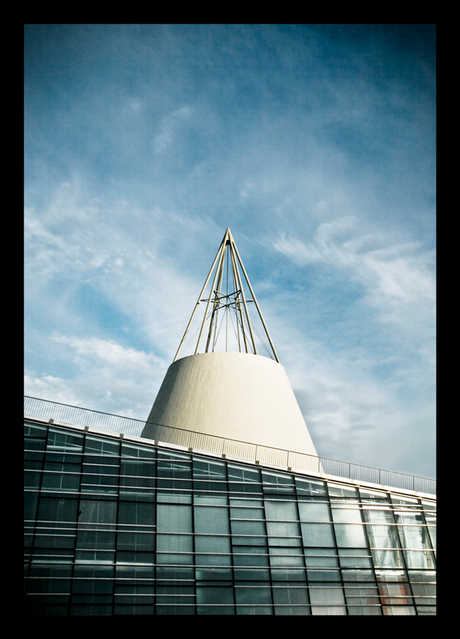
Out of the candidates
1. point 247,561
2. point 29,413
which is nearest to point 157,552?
point 247,561

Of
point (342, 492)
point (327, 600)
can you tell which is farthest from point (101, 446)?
point (327, 600)

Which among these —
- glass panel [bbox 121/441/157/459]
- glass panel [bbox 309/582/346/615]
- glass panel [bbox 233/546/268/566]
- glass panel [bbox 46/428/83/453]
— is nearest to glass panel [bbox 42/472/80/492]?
glass panel [bbox 46/428/83/453]

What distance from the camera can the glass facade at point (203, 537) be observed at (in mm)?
22234

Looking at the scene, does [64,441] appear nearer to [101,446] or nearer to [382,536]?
[101,446]

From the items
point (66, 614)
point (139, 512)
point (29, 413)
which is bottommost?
point (66, 614)

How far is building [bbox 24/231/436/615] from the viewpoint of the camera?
73.0ft

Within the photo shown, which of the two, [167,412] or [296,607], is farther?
[167,412]

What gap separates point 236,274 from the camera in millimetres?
41875

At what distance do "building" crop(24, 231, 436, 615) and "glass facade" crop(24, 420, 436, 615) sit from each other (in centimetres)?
5

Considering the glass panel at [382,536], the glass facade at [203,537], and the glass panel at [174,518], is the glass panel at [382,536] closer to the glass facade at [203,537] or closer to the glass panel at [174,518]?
the glass facade at [203,537]
